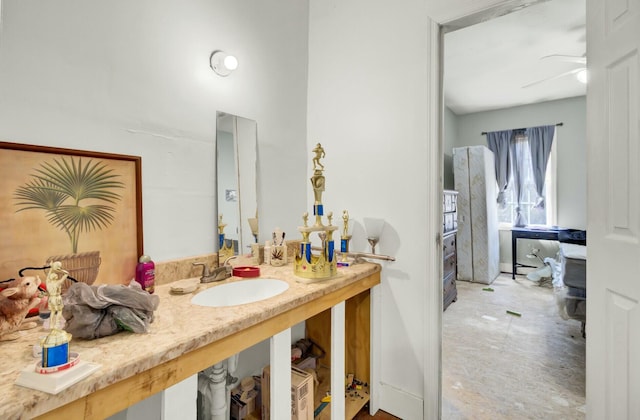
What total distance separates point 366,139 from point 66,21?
1461mm

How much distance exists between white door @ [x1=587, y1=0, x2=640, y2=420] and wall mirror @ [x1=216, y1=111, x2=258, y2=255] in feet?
5.20

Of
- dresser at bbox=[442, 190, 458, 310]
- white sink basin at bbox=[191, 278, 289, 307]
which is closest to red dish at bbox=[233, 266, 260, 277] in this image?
white sink basin at bbox=[191, 278, 289, 307]

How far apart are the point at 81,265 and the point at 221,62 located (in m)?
1.14

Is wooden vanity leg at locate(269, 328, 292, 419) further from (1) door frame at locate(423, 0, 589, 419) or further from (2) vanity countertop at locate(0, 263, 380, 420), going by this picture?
(1) door frame at locate(423, 0, 589, 419)

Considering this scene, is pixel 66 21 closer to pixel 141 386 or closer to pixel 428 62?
pixel 141 386

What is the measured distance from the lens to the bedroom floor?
178 centimetres

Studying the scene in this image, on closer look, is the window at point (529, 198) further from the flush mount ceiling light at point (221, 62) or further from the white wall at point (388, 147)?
the flush mount ceiling light at point (221, 62)

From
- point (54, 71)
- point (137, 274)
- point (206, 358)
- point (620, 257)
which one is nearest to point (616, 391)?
point (620, 257)

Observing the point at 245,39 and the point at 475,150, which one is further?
the point at 475,150

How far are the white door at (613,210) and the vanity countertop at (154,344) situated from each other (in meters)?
1.09

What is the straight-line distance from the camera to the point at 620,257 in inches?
40.4

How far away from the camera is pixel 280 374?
1124 mm

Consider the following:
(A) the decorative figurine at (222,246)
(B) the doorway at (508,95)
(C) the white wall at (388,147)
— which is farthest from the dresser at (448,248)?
(A) the decorative figurine at (222,246)

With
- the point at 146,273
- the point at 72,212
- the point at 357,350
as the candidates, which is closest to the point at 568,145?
the point at 357,350
